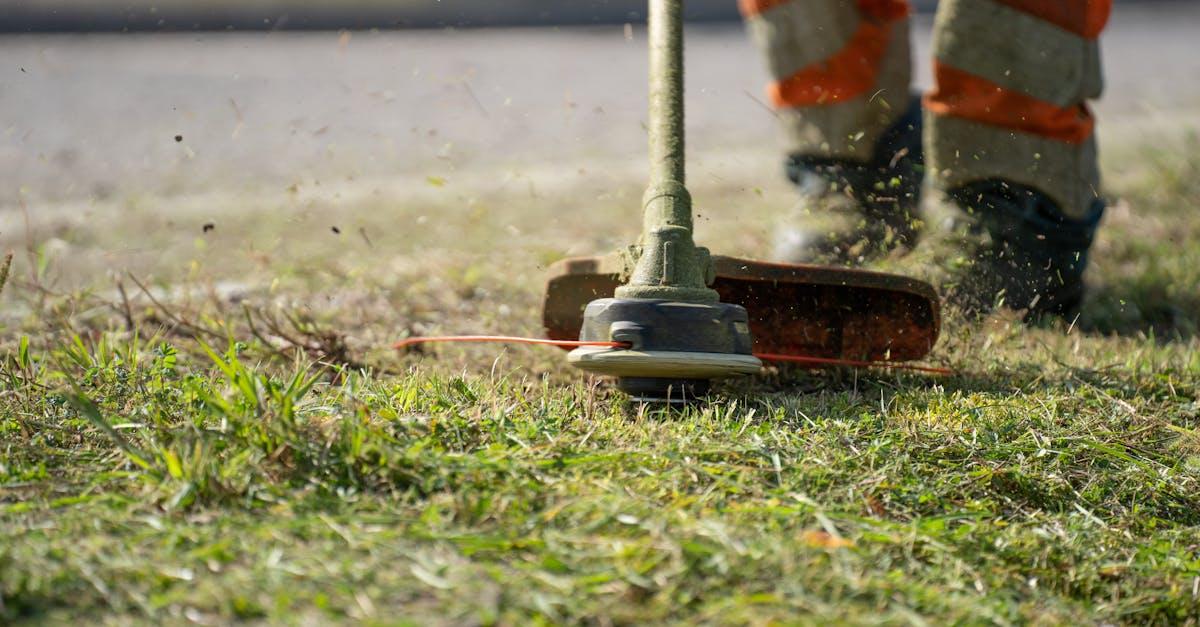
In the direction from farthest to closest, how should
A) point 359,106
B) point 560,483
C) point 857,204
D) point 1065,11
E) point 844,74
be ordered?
point 359,106
point 844,74
point 857,204
point 1065,11
point 560,483

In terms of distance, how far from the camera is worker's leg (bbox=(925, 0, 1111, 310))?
2.55 meters

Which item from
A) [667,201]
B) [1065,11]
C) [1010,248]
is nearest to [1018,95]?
[1065,11]

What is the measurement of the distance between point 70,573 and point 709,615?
69 centimetres

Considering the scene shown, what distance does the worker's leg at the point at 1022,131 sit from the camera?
2.55 m

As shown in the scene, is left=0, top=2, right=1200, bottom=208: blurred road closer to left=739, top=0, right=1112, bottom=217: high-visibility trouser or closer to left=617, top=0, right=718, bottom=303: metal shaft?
left=617, top=0, right=718, bottom=303: metal shaft

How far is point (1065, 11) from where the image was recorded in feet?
8.36

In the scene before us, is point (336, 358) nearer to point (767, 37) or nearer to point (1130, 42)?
point (767, 37)

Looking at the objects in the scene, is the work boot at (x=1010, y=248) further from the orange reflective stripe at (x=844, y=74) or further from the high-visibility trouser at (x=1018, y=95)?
the orange reflective stripe at (x=844, y=74)

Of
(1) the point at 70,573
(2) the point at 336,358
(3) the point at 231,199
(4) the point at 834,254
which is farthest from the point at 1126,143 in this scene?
(1) the point at 70,573

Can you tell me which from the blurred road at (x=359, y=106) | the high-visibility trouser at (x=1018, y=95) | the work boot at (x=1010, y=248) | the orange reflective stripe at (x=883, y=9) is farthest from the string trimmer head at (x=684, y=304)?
the blurred road at (x=359, y=106)

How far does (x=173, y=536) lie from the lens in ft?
4.46

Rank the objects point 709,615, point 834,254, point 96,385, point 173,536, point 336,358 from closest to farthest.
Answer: point 709,615 → point 173,536 → point 96,385 → point 336,358 → point 834,254

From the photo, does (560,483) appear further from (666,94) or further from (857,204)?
(857,204)

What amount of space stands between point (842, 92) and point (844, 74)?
4 cm
